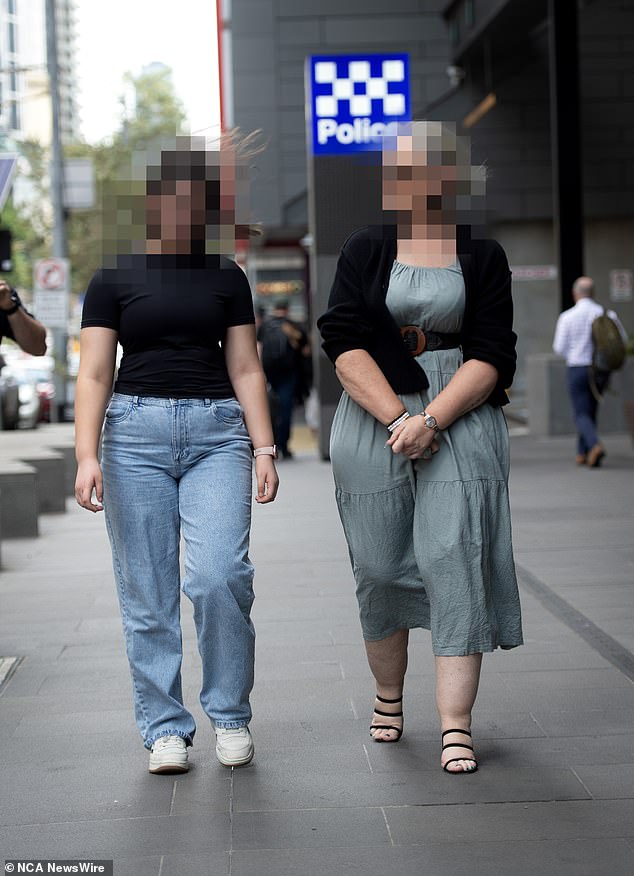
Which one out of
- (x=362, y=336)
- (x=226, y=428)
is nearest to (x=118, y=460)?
(x=226, y=428)

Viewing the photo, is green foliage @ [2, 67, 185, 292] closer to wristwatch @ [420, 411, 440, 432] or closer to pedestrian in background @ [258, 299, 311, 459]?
pedestrian in background @ [258, 299, 311, 459]

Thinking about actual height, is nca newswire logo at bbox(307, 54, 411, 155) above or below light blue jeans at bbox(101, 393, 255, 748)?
above

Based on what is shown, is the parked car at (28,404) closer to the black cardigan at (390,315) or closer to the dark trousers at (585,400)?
the dark trousers at (585,400)

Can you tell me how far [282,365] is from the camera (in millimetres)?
16000

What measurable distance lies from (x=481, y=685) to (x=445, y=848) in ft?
5.68

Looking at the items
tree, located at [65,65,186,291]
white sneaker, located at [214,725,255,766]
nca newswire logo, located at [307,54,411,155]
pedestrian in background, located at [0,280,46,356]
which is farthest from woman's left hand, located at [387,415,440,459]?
tree, located at [65,65,186,291]

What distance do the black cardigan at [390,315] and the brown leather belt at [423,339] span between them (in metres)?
0.03

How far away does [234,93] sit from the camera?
29.7 meters

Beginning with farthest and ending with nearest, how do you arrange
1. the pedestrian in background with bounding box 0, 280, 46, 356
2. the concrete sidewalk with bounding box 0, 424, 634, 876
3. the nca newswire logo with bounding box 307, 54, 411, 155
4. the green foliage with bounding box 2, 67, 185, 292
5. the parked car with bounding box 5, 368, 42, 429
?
the green foliage with bounding box 2, 67, 185, 292 < the parked car with bounding box 5, 368, 42, 429 < the nca newswire logo with bounding box 307, 54, 411, 155 < the pedestrian in background with bounding box 0, 280, 46, 356 < the concrete sidewalk with bounding box 0, 424, 634, 876

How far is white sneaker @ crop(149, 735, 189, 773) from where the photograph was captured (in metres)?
4.12

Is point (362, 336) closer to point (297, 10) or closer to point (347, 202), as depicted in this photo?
point (347, 202)

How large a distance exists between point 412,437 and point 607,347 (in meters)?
9.93

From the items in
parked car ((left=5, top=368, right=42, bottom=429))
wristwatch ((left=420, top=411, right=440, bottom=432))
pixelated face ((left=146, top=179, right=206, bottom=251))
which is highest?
pixelated face ((left=146, top=179, right=206, bottom=251))

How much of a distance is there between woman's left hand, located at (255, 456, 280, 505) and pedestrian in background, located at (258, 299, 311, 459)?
1116 cm
